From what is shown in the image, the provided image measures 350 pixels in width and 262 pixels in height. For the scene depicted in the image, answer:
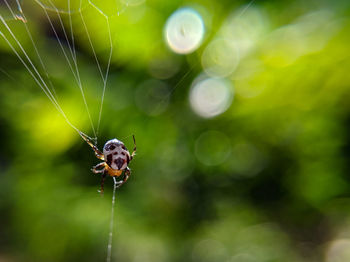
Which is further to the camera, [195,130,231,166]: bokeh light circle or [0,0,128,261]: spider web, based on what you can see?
[195,130,231,166]: bokeh light circle

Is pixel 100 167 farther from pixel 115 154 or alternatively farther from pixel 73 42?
pixel 73 42

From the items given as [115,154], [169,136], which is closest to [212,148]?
[169,136]

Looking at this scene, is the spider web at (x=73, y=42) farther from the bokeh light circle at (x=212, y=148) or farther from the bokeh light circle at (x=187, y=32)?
the bokeh light circle at (x=212, y=148)

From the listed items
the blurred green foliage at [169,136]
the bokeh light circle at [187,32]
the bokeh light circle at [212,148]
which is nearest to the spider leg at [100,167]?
the blurred green foliage at [169,136]

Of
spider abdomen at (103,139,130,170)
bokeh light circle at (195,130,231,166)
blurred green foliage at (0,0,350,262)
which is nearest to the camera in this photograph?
spider abdomen at (103,139,130,170)

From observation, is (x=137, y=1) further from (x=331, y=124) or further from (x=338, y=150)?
(x=338, y=150)

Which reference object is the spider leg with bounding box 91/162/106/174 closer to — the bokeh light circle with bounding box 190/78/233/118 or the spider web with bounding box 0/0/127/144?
the spider web with bounding box 0/0/127/144

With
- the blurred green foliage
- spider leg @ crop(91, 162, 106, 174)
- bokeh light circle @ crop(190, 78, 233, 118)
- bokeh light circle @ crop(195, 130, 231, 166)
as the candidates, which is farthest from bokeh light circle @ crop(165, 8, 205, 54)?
spider leg @ crop(91, 162, 106, 174)

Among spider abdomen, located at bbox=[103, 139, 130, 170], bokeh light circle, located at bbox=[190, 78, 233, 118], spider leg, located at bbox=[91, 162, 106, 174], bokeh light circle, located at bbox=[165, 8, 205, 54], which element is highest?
bokeh light circle, located at bbox=[165, 8, 205, 54]

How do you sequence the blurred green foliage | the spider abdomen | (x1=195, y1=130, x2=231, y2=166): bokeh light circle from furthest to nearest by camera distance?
(x1=195, y1=130, x2=231, y2=166): bokeh light circle < the blurred green foliage < the spider abdomen
